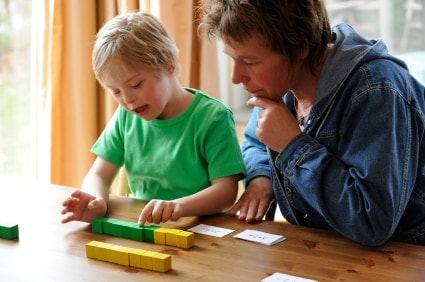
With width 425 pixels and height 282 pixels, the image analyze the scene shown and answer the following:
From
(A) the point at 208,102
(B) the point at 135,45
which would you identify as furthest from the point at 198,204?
(B) the point at 135,45

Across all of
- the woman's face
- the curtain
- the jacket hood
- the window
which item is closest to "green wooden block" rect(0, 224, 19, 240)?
the woman's face

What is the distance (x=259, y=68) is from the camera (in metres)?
1.67

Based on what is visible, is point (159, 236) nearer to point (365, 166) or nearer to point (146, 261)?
point (146, 261)

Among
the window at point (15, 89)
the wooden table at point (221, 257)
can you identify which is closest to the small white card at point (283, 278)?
the wooden table at point (221, 257)

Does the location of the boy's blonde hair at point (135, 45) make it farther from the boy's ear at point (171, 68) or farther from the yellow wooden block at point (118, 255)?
the yellow wooden block at point (118, 255)

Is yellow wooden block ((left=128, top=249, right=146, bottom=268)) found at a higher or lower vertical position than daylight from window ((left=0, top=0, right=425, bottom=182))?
lower

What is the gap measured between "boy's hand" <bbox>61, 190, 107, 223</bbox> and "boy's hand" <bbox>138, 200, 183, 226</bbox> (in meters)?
0.14

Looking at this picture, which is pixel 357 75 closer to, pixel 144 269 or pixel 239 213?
pixel 239 213

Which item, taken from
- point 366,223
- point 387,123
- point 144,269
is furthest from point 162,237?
point 387,123

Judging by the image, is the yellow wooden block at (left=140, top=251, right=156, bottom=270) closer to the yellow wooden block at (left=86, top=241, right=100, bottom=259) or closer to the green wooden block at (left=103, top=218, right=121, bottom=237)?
the yellow wooden block at (left=86, top=241, right=100, bottom=259)

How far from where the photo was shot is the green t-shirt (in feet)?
6.29

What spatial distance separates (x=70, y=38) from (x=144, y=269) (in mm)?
1563

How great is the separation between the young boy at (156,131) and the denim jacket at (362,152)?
23cm

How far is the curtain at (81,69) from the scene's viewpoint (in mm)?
2773
